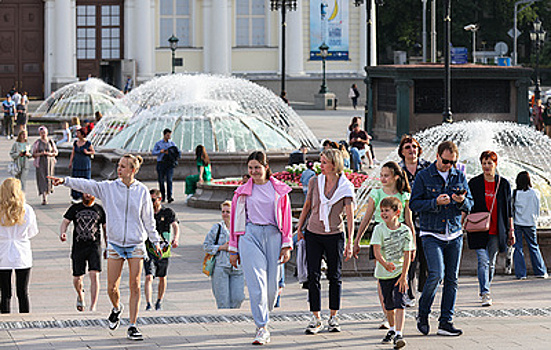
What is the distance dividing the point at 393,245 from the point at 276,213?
0.99 meters

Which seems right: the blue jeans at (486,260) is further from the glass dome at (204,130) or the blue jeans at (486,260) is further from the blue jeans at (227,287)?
the glass dome at (204,130)

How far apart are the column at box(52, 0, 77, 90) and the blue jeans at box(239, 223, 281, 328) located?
52971 mm

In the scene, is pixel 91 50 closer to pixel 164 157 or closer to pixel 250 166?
pixel 164 157

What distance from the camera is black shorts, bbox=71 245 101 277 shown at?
489 inches

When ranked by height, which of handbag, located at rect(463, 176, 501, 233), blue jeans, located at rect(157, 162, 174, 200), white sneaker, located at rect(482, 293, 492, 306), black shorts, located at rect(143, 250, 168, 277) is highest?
handbag, located at rect(463, 176, 501, 233)

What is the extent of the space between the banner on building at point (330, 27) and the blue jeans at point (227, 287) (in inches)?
2164

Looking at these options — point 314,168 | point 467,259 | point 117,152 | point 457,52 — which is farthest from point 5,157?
point 457,52

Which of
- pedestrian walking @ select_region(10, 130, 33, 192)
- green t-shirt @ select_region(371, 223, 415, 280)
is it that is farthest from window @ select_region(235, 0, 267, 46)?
green t-shirt @ select_region(371, 223, 415, 280)

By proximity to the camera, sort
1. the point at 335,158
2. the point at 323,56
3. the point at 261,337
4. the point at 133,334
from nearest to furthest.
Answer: the point at 261,337, the point at 133,334, the point at 335,158, the point at 323,56

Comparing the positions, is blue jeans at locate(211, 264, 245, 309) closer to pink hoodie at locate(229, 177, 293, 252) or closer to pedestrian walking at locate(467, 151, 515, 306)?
pink hoodie at locate(229, 177, 293, 252)

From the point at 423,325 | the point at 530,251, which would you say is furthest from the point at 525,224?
the point at 423,325

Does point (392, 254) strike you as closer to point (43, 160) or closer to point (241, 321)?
point (241, 321)

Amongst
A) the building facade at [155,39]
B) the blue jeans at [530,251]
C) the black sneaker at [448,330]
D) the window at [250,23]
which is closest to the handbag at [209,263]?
the black sneaker at [448,330]

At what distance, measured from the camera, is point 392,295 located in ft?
32.8
